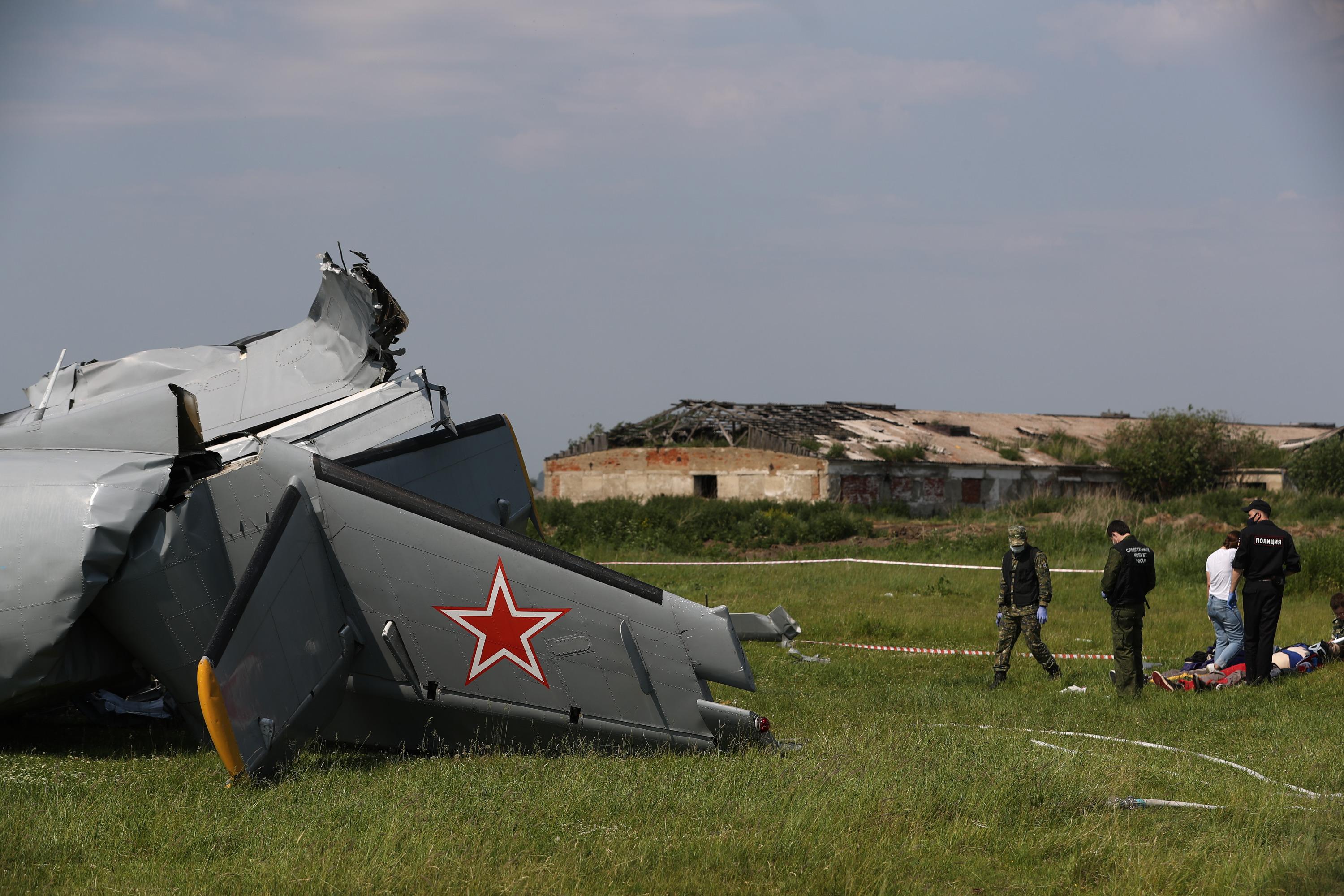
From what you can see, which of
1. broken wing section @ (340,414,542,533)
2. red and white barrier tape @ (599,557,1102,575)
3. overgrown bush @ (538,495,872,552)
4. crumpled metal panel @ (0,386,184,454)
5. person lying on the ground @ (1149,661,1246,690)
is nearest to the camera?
crumpled metal panel @ (0,386,184,454)

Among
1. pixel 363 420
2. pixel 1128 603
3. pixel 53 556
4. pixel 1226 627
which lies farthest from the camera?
pixel 1226 627

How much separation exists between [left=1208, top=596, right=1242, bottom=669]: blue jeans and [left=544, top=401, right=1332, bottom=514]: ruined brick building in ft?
80.5

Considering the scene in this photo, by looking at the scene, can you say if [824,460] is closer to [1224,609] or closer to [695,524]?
[695,524]

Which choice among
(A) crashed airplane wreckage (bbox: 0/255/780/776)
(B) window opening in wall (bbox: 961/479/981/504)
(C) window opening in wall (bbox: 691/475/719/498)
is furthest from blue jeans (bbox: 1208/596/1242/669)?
(C) window opening in wall (bbox: 691/475/719/498)

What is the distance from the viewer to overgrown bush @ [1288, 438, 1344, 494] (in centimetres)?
4038

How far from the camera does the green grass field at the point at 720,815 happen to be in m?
5.66

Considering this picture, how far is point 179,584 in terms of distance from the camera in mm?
8055

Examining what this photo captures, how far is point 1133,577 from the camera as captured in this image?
38.7ft

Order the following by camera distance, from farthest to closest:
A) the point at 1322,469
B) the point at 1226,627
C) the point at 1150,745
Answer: the point at 1322,469 → the point at 1226,627 → the point at 1150,745

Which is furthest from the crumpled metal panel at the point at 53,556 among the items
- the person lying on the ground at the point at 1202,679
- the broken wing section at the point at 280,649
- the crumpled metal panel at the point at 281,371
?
the person lying on the ground at the point at 1202,679

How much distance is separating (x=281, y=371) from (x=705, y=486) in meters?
31.6

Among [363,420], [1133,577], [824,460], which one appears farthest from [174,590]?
[824,460]

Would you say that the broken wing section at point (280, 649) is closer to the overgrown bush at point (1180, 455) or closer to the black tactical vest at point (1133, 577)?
the black tactical vest at point (1133, 577)

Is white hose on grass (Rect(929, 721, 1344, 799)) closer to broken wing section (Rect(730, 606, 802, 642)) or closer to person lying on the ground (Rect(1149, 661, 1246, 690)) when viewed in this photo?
broken wing section (Rect(730, 606, 802, 642))
